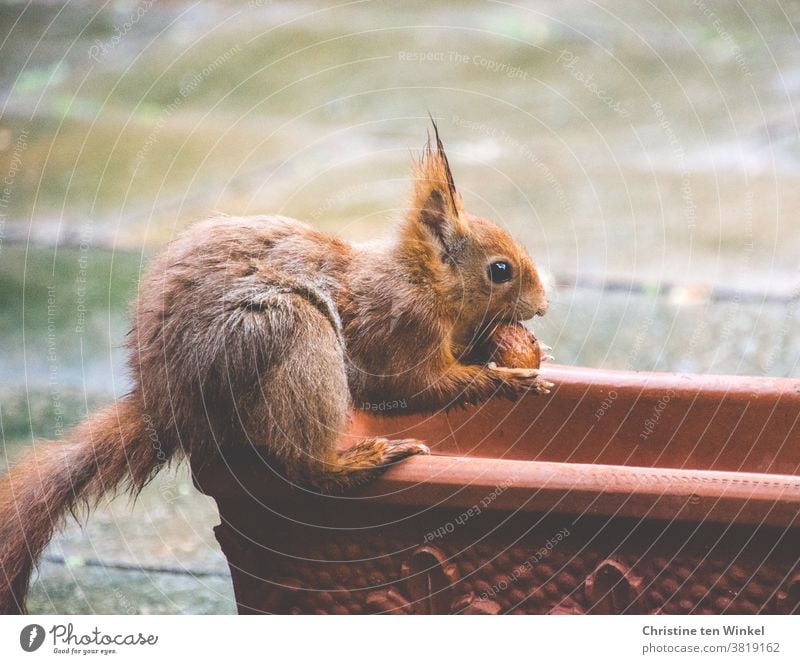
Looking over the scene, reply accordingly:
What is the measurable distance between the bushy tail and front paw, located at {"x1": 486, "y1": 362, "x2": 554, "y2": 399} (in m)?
0.41

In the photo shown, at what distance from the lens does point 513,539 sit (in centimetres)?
111

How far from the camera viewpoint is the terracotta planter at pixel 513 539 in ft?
3.49

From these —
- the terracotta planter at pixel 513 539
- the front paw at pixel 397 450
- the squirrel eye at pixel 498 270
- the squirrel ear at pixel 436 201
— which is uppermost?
the squirrel ear at pixel 436 201

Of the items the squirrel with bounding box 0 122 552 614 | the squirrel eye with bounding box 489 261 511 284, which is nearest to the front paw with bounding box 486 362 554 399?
the squirrel with bounding box 0 122 552 614

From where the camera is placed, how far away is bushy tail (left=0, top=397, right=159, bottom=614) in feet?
3.78

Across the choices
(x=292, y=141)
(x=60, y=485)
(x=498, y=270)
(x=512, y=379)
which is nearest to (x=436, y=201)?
(x=498, y=270)

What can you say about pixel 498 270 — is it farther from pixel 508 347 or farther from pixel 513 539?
pixel 513 539

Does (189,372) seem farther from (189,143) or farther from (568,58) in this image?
(568,58)

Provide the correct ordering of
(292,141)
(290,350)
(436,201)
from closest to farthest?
(290,350), (436,201), (292,141)

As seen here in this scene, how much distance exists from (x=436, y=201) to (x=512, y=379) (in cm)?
23

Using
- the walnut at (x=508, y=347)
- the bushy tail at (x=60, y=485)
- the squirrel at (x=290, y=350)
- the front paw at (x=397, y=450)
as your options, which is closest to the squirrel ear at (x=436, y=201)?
the squirrel at (x=290, y=350)

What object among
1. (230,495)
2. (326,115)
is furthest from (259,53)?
(230,495)

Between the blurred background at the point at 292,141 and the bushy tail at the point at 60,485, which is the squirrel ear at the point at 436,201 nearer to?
the blurred background at the point at 292,141

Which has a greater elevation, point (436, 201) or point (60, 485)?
point (436, 201)
